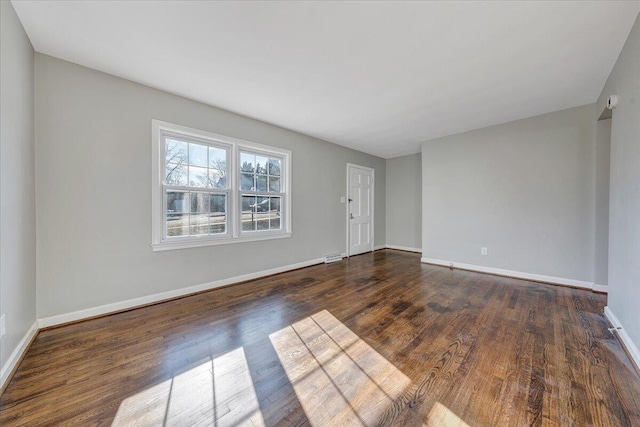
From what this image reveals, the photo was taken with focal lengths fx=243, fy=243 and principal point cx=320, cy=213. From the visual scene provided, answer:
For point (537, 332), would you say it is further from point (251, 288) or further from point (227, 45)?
point (227, 45)

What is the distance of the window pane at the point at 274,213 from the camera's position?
13.3 ft

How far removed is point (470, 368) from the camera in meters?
1.68

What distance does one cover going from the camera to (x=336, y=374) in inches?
64.0

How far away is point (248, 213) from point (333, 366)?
8.49 ft

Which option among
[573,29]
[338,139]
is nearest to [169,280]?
[338,139]

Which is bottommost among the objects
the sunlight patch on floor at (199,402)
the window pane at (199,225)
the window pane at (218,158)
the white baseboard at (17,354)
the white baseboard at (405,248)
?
the sunlight patch on floor at (199,402)

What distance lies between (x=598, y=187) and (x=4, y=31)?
5948 mm

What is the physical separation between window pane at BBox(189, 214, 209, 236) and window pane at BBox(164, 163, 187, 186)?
0.46m

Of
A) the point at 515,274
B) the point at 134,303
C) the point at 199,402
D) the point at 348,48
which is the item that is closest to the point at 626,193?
the point at 515,274

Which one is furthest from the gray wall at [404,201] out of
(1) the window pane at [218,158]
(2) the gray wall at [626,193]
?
(1) the window pane at [218,158]

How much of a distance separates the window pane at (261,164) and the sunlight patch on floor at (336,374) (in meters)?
2.48

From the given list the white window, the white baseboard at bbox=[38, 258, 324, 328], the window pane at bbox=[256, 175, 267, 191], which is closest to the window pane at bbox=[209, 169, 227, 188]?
the white window

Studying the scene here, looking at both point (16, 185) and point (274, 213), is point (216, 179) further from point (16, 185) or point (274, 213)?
point (16, 185)

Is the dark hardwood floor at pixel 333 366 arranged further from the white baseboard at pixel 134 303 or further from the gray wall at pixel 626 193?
the gray wall at pixel 626 193
